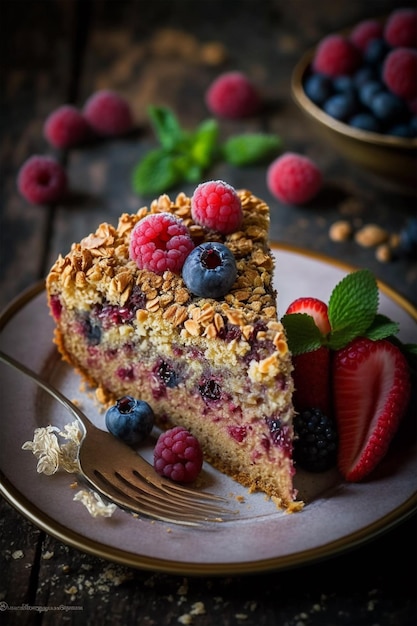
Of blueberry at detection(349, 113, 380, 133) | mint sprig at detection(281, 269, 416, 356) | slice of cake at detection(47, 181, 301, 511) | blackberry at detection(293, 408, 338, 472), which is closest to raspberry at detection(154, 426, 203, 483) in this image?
slice of cake at detection(47, 181, 301, 511)

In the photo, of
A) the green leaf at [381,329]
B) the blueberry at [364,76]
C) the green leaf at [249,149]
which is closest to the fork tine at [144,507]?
the green leaf at [381,329]

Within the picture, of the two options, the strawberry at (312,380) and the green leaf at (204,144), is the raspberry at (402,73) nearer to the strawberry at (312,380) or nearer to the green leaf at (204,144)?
the green leaf at (204,144)

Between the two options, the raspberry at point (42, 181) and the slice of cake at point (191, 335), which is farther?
the raspberry at point (42, 181)

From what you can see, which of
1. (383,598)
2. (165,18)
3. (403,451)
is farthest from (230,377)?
(165,18)

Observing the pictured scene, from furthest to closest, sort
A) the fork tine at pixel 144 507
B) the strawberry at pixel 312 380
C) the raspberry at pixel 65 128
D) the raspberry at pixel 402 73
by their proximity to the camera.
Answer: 1. the raspberry at pixel 65 128
2. the raspberry at pixel 402 73
3. the strawberry at pixel 312 380
4. the fork tine at pixel 144 507

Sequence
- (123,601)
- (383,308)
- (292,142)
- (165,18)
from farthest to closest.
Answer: (165,18) < (292,142) < (383,308) < (123,601)

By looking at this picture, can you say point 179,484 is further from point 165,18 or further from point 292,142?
point 165,18

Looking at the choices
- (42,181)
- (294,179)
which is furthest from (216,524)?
(42,181)
